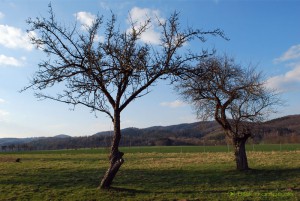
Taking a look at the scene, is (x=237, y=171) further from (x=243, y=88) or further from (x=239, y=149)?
(x=243, y=88)

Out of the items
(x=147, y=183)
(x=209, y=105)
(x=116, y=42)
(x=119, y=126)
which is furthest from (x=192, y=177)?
(x=116, y=42)

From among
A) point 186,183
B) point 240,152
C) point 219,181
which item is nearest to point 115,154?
point 186,183

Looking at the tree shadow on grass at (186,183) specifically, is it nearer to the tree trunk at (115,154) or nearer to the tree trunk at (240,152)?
the tree trunk at (240,152)

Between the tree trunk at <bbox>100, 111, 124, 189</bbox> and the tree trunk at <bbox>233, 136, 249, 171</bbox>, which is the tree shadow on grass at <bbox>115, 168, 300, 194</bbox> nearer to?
the tree trunk at <bbox>233, 136, 249, 171</bbox>

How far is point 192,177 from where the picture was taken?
72.0ft

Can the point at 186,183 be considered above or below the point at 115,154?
below

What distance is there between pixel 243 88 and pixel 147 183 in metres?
8.77

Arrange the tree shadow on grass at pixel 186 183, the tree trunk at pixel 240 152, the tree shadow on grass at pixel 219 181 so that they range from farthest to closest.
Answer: the tree trunk at pixel 240 152, the tree shadow on grass at pixel 219 181, the tree shadow on grass at pixel 186 183

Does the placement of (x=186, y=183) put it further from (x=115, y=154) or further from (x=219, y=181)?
(x=115, y=154)

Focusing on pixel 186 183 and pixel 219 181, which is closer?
pixel 186 183

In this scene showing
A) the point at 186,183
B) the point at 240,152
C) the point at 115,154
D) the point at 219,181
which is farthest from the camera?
the point at 240,152

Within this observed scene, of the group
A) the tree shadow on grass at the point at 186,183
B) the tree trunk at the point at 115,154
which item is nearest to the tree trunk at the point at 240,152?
the tree shadow on grass at the point at 186,183

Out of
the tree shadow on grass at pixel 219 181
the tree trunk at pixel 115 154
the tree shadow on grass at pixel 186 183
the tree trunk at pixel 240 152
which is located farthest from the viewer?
the tree trunk at pixel 240 152

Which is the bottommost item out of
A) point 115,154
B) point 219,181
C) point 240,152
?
point 219,181
